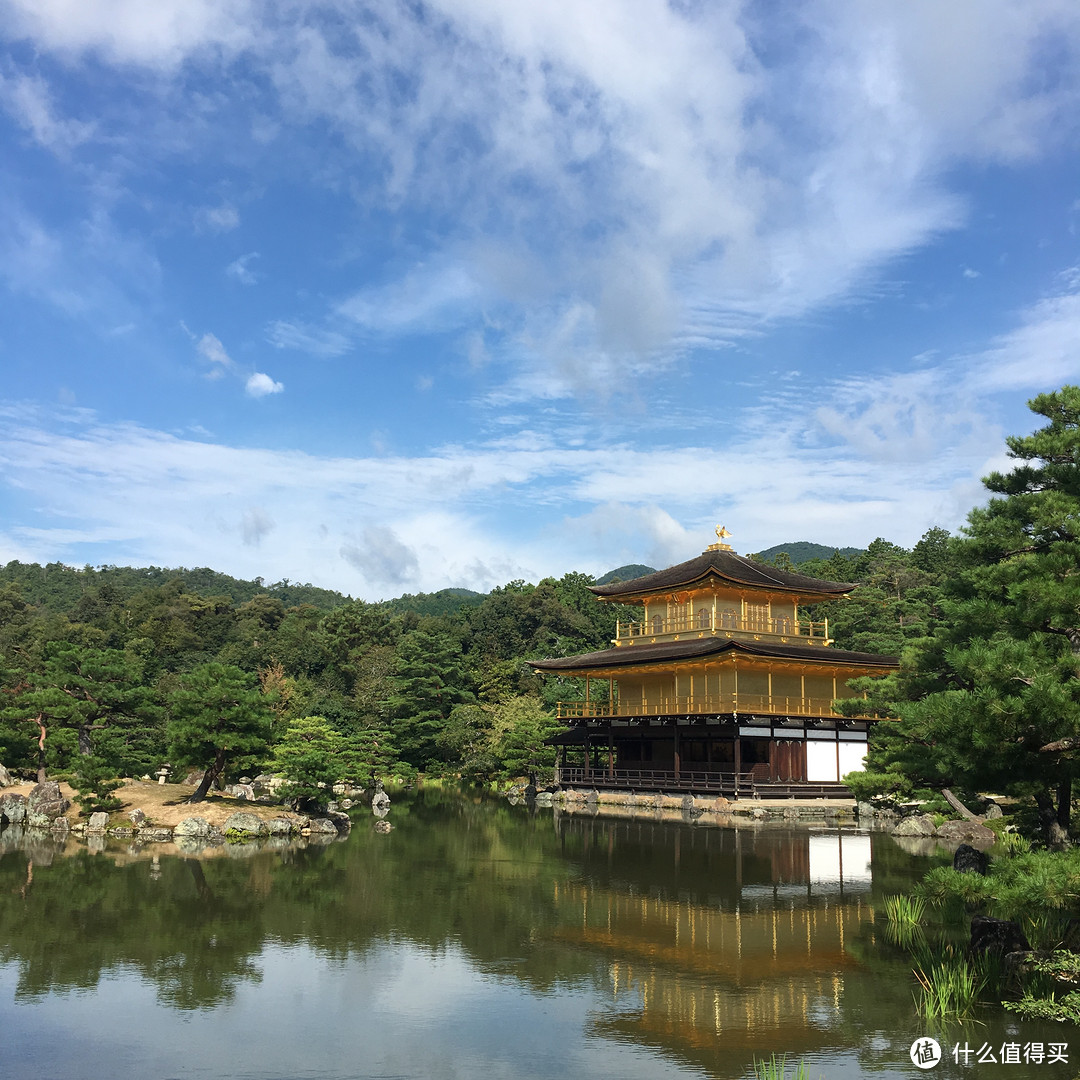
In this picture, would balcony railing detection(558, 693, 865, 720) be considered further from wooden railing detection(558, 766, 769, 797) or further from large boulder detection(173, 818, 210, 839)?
large boulder detection(173, 818, 210, 839)

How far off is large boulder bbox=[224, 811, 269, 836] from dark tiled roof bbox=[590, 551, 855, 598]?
1809 centimetres

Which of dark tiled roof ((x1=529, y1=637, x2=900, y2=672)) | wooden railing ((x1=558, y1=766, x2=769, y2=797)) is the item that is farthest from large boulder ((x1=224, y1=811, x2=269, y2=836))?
dark tiled roof ((x1=529, y1=637, x2=900, y2=672))

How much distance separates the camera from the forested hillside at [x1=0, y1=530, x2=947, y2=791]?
81.3 feet

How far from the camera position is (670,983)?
9.99 metres

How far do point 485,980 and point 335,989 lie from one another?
1.62 metres

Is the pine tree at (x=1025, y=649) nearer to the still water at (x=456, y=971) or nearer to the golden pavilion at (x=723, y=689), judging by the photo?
the still water at (x=456, y=971)

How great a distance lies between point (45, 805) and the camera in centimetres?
2519

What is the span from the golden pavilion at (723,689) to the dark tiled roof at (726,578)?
0.06m

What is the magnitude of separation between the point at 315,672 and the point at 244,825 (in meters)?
40.2

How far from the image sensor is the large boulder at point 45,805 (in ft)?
81.9

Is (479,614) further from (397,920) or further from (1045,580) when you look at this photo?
(1045,580)

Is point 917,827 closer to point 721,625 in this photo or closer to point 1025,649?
point 721,625

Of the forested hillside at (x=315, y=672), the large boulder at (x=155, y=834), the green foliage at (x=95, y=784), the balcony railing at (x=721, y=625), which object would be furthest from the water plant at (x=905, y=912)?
the balcony railing at (x=721, y=625)

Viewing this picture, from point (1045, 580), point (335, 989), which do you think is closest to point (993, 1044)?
point (1045, 580)
